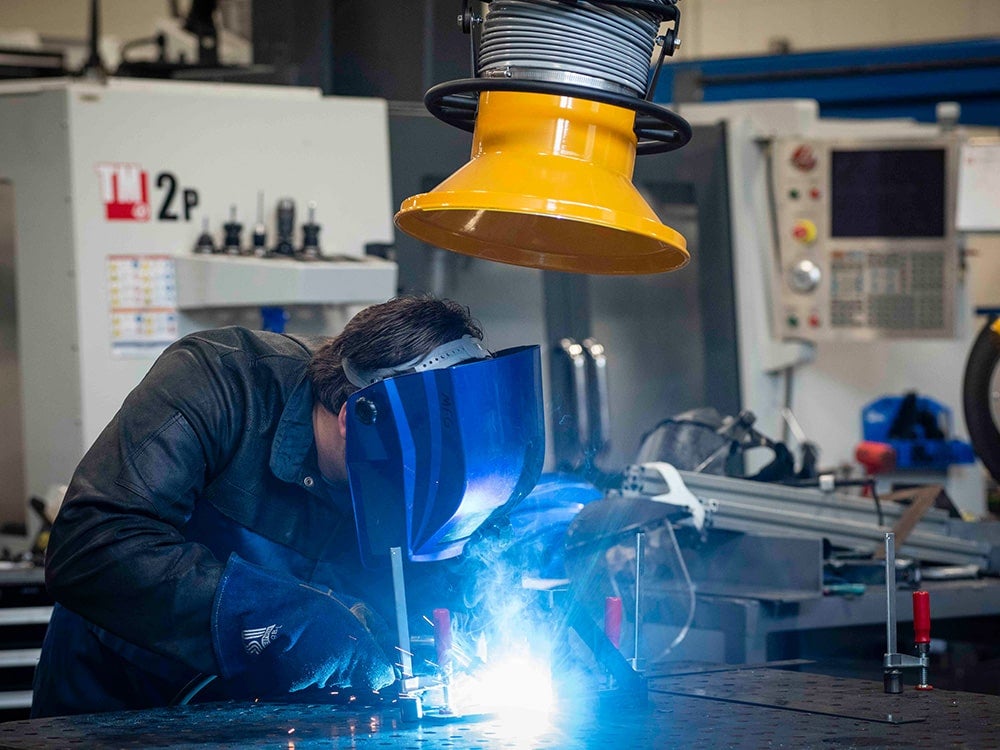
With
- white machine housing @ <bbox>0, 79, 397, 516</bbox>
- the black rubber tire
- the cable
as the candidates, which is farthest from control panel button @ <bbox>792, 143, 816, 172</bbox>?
the cable

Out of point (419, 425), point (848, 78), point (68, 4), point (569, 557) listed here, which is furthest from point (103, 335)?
point (68, 4)

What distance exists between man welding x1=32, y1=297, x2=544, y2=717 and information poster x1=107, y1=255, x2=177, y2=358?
1.00m

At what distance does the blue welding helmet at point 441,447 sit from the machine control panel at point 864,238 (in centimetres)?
215

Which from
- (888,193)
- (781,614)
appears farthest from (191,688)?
(888,193)

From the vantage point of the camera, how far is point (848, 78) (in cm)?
429

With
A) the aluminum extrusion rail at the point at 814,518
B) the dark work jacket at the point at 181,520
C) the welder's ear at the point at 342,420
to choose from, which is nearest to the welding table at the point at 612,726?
the dark work jacket at the point at 181,520

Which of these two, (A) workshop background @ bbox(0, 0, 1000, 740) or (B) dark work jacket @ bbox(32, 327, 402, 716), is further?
(A) workshop background @ bbox(0, 0, 1000, 740)

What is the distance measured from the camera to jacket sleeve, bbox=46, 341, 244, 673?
1312mm

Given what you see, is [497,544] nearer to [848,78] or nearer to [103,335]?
[103,335]

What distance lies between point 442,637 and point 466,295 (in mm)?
1736

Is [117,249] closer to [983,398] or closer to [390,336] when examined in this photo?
[390,336]

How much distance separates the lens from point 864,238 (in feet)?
10.9

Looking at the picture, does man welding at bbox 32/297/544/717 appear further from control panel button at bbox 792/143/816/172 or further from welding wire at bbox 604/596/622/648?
control panel button at bbox 792/143/816/172

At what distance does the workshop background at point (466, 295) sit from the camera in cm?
218
